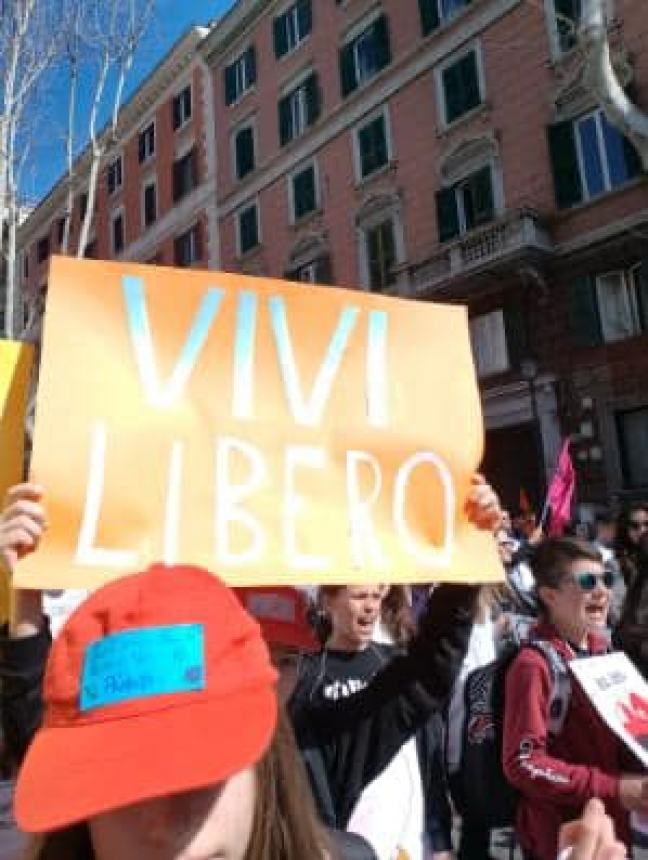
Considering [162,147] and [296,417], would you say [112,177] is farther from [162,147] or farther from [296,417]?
[296,417]

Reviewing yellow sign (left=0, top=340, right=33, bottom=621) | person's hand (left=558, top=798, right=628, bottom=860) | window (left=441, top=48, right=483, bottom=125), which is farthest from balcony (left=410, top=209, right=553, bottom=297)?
person's hand (left=558, top=798, right=628, bottom=860)

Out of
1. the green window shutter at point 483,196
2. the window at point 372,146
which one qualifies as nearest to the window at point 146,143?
the window at point 372,146

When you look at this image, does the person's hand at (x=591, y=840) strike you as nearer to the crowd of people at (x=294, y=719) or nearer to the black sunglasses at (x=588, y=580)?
the crowd of people at (x=294, y=719)

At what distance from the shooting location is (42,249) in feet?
107

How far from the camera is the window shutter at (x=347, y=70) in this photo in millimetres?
20016

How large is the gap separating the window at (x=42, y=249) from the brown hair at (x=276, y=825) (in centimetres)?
3331

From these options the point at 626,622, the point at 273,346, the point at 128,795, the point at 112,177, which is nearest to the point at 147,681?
the point at 128,795

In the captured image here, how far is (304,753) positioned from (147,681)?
1.18 meters

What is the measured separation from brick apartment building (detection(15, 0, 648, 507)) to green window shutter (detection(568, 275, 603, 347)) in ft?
0.11

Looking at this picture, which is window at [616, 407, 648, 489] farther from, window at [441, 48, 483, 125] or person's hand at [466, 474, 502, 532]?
person's hand at [466, 474, 502, 532]

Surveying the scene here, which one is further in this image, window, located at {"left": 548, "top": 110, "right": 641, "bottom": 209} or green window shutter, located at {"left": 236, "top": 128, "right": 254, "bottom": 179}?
green window shutter, located at {"left": 236, "top": 128, "right": 254, "bottom": 179}

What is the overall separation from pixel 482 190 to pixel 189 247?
1061cm

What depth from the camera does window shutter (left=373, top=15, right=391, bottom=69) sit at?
1923 cm

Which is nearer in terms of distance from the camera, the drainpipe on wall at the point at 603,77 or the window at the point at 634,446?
the drainpipe on wall at the point at 603,77
